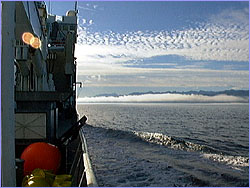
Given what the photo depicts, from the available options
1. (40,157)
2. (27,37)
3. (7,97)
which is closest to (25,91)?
(27,37)

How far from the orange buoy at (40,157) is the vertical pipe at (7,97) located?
2.12m

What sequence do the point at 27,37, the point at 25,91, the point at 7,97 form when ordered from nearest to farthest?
1. the point at 7,97
2. the point at 27,37
3. the point at 25,91

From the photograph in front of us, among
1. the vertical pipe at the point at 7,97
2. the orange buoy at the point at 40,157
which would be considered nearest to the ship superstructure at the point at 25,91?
the vertical pipe at the point at 7,97

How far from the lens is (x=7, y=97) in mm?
5371

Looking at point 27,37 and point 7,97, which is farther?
point 27,37

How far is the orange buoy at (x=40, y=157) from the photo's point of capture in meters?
7.70

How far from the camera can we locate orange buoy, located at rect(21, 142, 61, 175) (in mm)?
7699

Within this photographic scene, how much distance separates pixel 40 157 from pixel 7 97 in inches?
123

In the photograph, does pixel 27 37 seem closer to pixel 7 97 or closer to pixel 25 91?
pixel 25 91

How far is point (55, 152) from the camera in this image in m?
8.28

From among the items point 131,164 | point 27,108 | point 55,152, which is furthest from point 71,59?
point 55,152

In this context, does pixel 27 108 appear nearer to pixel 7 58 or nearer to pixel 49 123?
pixel 49 123

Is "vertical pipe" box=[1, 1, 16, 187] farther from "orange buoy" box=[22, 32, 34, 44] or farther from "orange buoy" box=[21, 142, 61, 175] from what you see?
"orange buoy" box=[22, 32, 34, 44]

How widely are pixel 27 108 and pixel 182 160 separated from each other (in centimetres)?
1158
